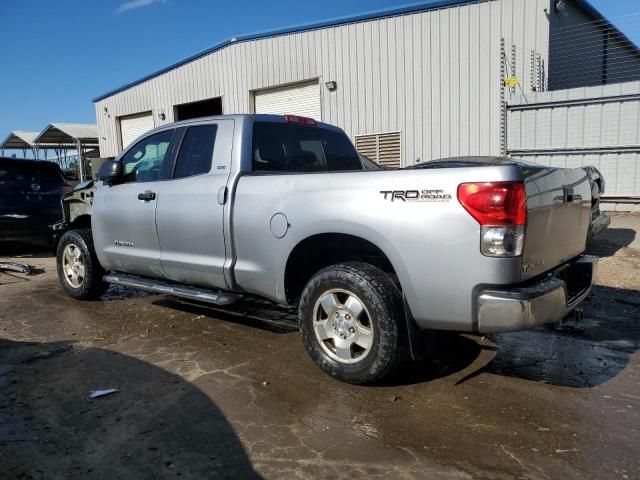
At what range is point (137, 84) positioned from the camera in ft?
67.1

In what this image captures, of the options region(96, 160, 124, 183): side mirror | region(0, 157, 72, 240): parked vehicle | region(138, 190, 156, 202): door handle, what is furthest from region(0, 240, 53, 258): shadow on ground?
region(138, 190, 156, 202): door handle

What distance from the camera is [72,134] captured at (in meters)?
27.5

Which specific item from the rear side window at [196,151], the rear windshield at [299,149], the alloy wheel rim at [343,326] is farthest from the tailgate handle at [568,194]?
the rear side window at [196,151]

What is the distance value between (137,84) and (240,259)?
18.6 meters

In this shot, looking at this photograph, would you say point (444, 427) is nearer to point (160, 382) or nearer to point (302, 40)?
point (160, 382)

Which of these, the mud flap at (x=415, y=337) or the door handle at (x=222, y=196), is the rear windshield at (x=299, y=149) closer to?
the door handle at (x=222, y=196)

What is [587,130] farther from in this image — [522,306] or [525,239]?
[522,306]

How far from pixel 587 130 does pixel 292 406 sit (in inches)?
365

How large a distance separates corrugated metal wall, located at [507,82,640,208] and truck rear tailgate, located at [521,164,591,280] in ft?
23.8

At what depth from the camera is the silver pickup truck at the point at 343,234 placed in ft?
9.57

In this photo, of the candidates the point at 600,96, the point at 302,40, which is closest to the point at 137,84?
the point at 302,40

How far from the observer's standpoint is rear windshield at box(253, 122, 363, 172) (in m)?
4.52

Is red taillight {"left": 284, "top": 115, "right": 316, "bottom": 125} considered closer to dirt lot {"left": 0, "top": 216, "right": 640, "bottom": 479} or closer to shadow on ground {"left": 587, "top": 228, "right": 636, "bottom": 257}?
dirt lot {"left": 0, "top": 216, "right": 640, "bottom": 479}

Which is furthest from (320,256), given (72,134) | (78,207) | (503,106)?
(72,134)
